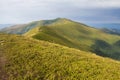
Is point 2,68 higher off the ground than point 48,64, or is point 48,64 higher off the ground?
point 48,64

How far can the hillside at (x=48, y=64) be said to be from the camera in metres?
40.7

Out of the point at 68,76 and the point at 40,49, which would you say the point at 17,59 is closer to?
the point at 40,49

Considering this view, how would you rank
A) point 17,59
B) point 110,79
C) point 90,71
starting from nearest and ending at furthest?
point 110,79 → point 90,71 → point 17,59

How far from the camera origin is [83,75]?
4044 cm

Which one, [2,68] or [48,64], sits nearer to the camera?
[2,68]

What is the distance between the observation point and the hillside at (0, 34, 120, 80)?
133 feet

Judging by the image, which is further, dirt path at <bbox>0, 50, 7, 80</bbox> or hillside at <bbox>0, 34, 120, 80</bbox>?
dirt path at <bbox>0, 50, 7, 80</bbox>

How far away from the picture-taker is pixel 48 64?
44938 millimetres

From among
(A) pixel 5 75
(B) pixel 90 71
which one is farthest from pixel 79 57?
(A) pixel 5 75

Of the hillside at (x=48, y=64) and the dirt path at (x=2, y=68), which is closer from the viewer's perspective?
the hillside at (x=48, y=64)

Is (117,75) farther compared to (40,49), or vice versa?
(40,49)

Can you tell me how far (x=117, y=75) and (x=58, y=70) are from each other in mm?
9491

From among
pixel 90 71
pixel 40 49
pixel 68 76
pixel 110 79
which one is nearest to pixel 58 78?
pixel 68 76

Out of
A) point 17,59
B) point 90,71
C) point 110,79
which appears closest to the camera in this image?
point 110,79
